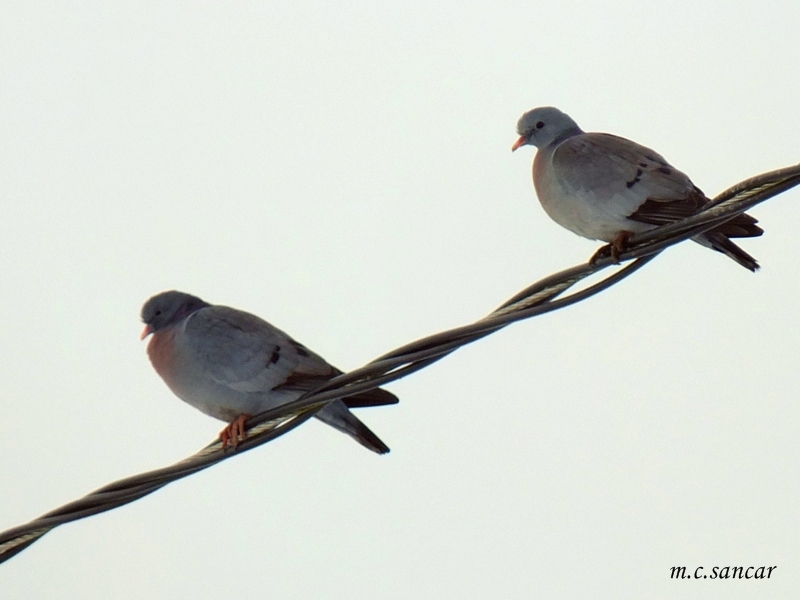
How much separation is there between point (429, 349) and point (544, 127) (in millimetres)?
2886

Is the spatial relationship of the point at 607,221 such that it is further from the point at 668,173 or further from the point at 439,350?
the point at 439,350

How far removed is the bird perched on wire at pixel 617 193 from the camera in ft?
14.6

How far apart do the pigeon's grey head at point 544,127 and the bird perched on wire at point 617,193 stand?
0.61 meters

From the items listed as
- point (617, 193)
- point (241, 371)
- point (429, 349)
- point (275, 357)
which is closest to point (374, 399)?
point (275, 357)

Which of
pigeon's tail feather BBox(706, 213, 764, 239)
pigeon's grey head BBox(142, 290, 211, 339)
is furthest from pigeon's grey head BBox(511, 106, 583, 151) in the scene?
pigeon's grey head BBox(142, 290, 211, 339)

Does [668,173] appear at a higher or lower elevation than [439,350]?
higher

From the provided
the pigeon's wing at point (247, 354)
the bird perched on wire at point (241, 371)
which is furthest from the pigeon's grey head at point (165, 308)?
the pigeon's wing at point (247, 354)

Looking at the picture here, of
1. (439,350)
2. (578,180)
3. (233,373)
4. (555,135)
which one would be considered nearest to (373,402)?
(233,373)

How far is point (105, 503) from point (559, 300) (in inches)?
56.0

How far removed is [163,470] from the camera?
10.8 feet

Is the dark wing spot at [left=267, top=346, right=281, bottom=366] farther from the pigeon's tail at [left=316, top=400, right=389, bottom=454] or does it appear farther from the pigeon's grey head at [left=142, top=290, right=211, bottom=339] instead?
the pigeon's grey head at [left=142, top=290, right=211, bottom=339]

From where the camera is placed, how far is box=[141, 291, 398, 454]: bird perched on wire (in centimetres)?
441

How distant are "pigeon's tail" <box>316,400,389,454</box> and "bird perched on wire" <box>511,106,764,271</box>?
1111 mm

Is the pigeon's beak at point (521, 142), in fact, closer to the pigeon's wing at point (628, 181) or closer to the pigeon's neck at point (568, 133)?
the pigeon's neck at point (568, 133)
